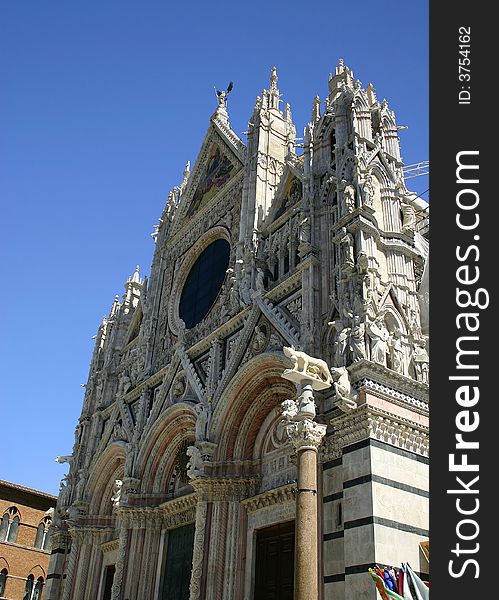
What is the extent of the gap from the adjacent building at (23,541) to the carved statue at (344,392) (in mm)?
24098

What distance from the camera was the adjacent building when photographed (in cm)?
Result: 3319

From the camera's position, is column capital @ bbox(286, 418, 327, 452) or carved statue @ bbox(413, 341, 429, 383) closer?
column capital @ bbox(286, 418, 327, 452)

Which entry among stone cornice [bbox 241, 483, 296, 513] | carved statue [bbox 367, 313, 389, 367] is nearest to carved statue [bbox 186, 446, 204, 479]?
stone cornice [bbox 241, 483, 296, 513]

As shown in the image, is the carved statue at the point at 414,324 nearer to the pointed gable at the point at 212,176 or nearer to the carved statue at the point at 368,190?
the carved statue at the point at 368,190

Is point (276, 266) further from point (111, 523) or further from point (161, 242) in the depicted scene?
point (111, 523)

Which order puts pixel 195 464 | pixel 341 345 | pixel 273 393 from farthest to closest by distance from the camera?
1. pixel 195 464
2. pixel 273 393
3. pixel 341 345

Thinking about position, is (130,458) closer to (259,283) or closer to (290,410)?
(259,283)

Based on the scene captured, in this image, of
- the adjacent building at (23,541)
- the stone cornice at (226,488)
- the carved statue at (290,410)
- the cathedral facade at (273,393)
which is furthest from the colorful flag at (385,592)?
the adjacent building at (23,541)

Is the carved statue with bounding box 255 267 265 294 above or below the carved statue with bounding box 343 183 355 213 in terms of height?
below

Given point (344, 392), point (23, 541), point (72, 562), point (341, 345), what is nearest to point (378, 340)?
point (341, 345)

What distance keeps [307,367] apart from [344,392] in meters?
1.22

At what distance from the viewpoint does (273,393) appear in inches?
691

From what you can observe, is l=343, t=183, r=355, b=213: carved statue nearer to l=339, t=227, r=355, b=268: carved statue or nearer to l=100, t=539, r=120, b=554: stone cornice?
l=339, t=227, r=355, b=268: carved statue

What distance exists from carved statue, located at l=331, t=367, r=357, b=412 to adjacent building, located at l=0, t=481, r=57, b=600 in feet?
79.1
